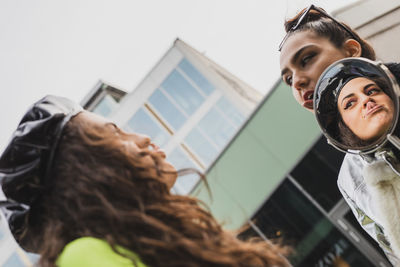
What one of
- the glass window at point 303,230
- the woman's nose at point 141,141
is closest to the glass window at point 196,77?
the glass window at point 303,230

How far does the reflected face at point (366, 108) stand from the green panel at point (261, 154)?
525 cm

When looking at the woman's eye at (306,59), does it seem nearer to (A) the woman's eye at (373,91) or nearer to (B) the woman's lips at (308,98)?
(B) the woman's lips at (308,98)

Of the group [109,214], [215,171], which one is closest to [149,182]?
[109,214]

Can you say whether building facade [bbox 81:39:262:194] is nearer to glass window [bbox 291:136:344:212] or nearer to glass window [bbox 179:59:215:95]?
glass window [bbox 179:59:215:95]

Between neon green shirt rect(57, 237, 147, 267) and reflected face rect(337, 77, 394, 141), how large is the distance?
1043 millimetres

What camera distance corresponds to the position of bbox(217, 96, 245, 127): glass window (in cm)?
1074

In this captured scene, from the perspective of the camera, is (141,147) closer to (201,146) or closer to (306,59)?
(306,59)

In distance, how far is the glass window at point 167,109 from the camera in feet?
37.4

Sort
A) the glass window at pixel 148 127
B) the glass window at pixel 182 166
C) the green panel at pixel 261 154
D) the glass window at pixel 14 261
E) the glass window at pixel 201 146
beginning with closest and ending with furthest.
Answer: the green panel at pixel 261 154 → the glass window at pixel 182 166 → the glass window at pixel 201 146 → the glass window at pixel 148 127 → the glass window at pixel 14 261

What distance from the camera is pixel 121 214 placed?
104 cm

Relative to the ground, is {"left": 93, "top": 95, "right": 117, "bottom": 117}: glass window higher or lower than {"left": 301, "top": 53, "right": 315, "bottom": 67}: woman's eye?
lower

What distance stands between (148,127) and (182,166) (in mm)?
2459

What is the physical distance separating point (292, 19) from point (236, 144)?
5397mm

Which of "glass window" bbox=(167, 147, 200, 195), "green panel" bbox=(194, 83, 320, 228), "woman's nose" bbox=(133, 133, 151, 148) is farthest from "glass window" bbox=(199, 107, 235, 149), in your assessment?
"woman's nose" bbox=(133, 133, 151, 148)
